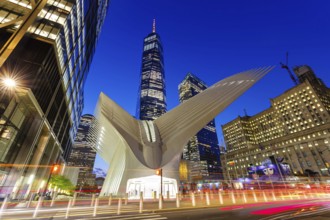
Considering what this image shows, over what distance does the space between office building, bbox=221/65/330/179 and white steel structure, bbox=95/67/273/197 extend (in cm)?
3785

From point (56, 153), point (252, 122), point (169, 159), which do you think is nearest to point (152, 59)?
point (252, 122)

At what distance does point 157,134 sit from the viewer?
113ft

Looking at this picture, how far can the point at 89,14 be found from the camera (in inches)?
1683

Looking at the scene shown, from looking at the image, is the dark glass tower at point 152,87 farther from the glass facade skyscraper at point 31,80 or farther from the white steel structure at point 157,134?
the glass facade skyscraper at point 31,80

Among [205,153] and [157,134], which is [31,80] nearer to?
[157,134]

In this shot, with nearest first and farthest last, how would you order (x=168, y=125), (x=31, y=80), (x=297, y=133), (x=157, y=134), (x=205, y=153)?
(x=31, y=80) → (x=157, y=134) → (x=168, y=125) → (x=297, y=133) → (x=205, y=153)

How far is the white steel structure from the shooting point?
28.4 meters

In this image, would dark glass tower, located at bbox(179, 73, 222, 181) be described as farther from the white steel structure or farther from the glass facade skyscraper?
the glass facade skyscraper

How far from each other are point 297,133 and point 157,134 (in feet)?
267

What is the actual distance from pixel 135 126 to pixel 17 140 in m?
20.0

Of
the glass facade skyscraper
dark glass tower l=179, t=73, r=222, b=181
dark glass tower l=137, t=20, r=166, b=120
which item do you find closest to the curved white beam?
the glass facade skyscraper

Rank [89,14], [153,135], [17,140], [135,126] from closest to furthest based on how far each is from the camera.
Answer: [17,140]
[153,135]
[135,126]
[89,14]

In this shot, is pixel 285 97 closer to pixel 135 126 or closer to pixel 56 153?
pixel 135 126

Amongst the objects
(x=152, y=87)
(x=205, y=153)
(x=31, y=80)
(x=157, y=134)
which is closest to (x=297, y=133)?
(x=157, y=134)
